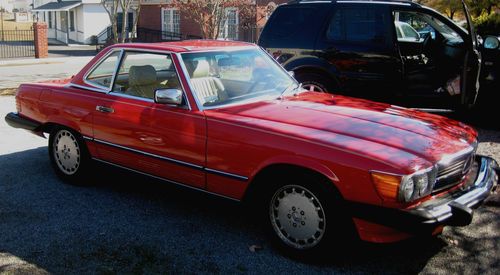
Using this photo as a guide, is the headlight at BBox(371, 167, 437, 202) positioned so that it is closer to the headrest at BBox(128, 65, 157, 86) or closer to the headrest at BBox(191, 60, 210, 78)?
the headrest at BBox(191, 60, 210, 78)

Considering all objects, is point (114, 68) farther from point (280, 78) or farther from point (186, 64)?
point (280, 78)

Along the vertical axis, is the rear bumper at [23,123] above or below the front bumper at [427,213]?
above

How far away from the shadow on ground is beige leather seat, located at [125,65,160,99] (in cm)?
83

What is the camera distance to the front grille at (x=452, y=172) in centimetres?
383

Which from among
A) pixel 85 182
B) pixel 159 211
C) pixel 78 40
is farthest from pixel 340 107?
pixel 78 40

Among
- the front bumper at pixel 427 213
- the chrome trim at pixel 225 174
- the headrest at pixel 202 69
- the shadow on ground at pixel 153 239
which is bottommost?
the shadow on ground at pixel 153 239

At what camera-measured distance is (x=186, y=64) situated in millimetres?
4895

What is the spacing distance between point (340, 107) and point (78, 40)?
39.4 meters

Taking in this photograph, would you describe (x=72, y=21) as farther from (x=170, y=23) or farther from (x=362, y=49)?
(x=362, y=49)

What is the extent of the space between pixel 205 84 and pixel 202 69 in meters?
0.17

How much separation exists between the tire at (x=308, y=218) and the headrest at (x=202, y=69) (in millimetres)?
1456

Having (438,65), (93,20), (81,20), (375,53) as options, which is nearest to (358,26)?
(375,53)

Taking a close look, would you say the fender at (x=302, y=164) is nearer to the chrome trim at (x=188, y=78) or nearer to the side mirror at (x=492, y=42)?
the chrome trim at (x=188, y=78)

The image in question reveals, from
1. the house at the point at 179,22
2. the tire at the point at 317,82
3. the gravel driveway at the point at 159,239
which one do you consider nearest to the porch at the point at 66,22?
the house at the point at 179,22
